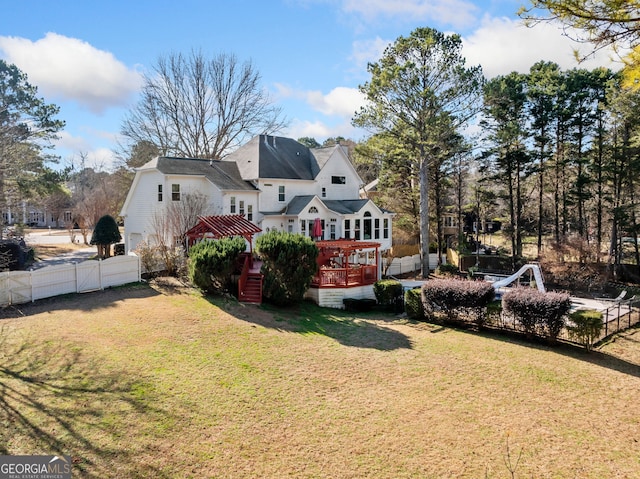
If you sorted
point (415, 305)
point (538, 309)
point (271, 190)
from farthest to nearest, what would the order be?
point (271, 190)
point (415, 305)
point (538, 309)

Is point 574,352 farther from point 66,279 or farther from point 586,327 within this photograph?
point 66,279

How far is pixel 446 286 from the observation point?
54.9 feet

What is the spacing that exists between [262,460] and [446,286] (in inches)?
465

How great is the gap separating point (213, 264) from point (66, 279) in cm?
569

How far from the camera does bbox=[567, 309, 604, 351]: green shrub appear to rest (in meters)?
13.6

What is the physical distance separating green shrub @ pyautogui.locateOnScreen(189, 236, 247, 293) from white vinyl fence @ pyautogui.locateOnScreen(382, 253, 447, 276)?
14.9 meters

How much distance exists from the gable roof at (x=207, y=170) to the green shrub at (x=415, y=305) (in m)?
13.8

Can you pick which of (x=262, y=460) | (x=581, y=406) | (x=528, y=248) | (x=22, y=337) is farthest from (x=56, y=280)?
(x=528, y=248)

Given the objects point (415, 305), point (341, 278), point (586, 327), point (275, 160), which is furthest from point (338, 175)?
point (586, 327)

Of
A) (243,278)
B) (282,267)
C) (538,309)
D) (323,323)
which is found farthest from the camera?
(243,278)

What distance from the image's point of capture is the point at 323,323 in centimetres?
1634

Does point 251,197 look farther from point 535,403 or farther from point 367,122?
point 535,403

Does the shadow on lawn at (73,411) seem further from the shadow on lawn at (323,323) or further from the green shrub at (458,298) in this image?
the green shrub at (458,298)

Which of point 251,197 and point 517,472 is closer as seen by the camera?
point 517,472
